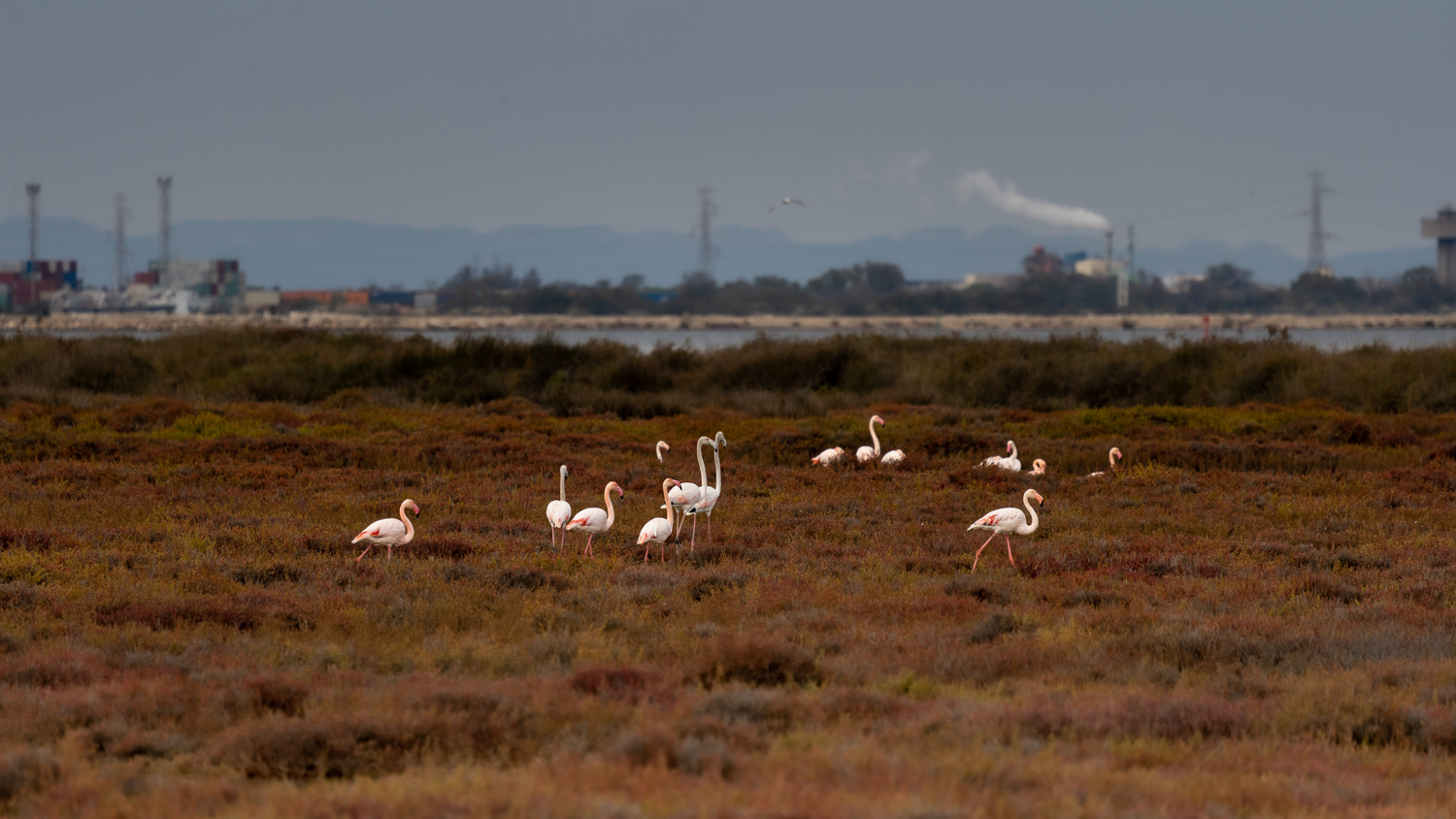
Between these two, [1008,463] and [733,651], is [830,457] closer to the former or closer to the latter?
[1008,463]

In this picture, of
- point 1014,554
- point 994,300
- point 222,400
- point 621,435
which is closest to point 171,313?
point 994,300

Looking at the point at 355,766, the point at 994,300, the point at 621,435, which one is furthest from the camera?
the point at 994,300

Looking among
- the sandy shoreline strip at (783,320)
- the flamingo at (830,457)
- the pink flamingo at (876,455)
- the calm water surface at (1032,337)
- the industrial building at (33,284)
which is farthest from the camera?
the industrial building at (33,284)

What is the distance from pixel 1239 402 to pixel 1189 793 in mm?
30922

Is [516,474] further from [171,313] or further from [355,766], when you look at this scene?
[171,313]

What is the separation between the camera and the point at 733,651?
8.05m

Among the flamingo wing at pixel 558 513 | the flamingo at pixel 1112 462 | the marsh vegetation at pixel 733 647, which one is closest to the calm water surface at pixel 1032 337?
the flamingo at pixel 1112 462

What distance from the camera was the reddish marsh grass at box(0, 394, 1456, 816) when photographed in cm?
588

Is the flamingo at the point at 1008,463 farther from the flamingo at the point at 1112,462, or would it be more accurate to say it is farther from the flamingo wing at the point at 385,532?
the flamingo wing at the point at 385,532

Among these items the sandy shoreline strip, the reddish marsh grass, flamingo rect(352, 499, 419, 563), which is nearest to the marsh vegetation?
the reddish marsh grass

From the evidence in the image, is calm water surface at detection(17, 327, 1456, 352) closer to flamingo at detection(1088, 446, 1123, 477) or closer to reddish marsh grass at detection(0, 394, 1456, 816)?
flamingo at detection(1088, 446, 1123, 477)

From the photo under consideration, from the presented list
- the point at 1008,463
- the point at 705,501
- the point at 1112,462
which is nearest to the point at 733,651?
the point at 705,501

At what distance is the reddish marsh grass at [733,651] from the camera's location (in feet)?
19.3

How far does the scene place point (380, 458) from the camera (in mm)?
21375
